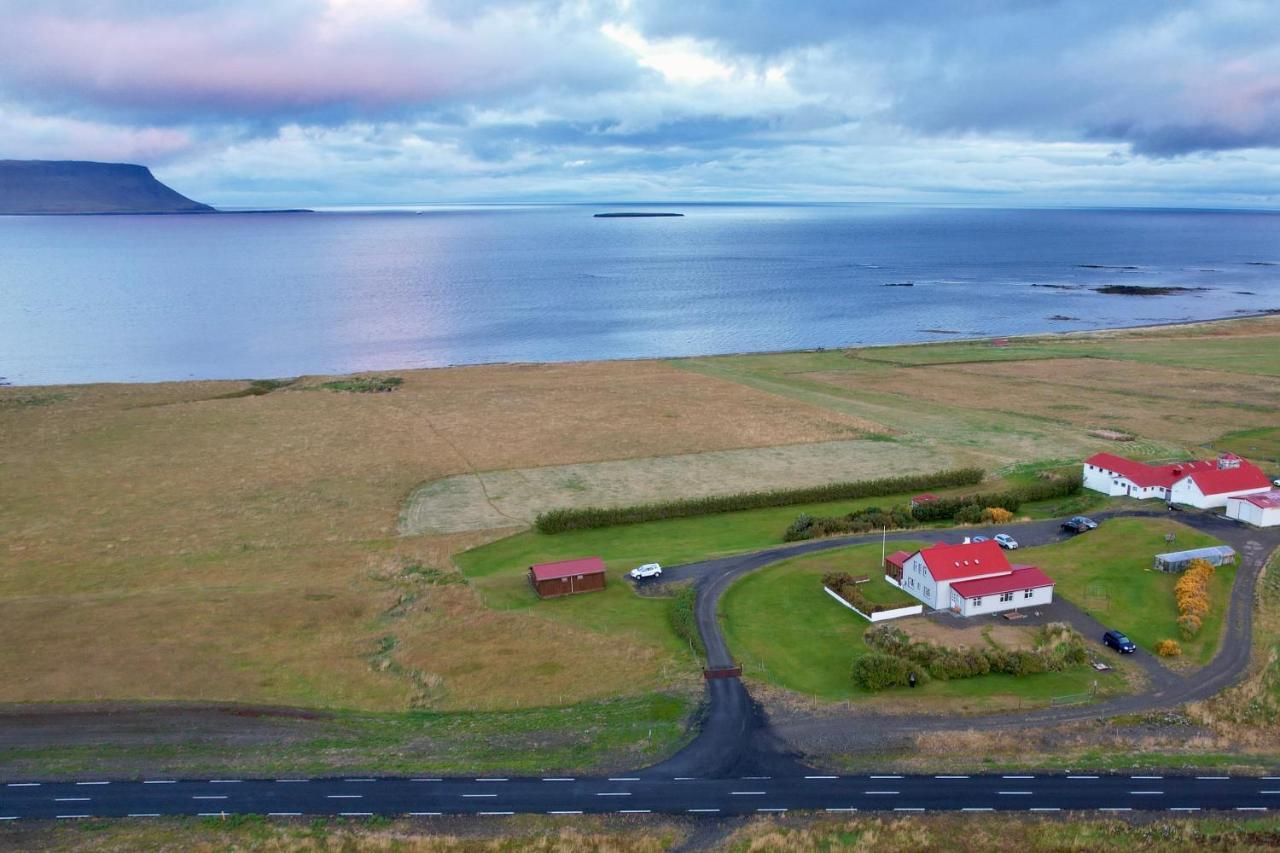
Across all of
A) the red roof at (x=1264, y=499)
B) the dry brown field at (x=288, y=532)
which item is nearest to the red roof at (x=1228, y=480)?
the red roof at (x=1264, y=499)

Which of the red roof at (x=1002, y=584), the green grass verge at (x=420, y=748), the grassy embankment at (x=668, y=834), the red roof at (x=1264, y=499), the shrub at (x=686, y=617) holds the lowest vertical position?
the green grass verge at (x=420, y=748)

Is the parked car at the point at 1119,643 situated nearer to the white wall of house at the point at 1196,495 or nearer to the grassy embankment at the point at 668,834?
the grassy embankment at the point at 668,834

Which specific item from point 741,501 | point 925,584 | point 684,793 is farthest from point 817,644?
point 741,501

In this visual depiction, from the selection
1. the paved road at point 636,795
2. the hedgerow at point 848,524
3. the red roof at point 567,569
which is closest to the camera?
the paved road at point 636,795

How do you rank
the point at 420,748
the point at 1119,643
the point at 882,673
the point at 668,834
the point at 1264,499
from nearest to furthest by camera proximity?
1. the point at 668,834
2. the point at 420,748
3. the point at 882,673
4. the point at 1119,643
5. the point at 1264,499

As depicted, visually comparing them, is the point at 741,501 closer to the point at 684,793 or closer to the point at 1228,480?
the point at 1228,480

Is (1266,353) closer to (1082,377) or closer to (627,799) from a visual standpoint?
(1082,377)

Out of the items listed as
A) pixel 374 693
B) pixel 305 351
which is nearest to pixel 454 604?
pixel 374 693

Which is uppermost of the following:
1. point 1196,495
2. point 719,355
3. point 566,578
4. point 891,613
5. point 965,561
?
point 719,355
